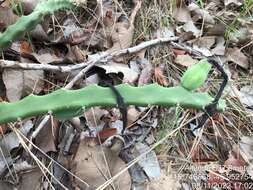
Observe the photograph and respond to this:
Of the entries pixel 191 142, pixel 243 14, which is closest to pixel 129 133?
pixel 191 142

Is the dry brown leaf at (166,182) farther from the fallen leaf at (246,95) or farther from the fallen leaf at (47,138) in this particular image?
the fallen leaf at (246,95)

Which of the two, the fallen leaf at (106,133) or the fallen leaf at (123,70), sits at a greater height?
the fallen leaf at (123,70)

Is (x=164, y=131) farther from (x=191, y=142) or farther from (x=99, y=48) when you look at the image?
(x=99, y=48)

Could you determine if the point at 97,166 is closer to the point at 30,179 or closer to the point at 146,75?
the point at 30,179

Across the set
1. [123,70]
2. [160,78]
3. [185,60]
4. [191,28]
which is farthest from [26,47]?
[191,28]

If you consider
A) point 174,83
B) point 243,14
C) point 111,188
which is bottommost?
point 111,188

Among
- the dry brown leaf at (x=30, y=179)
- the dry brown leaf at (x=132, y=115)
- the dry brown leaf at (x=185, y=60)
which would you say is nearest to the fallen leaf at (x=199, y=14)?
the dry brown leaf at (x=185, y=60)

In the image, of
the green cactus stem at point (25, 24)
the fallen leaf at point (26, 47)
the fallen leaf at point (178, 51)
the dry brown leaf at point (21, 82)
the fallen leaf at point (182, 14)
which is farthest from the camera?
the fallen leaf at point (182, 14)
